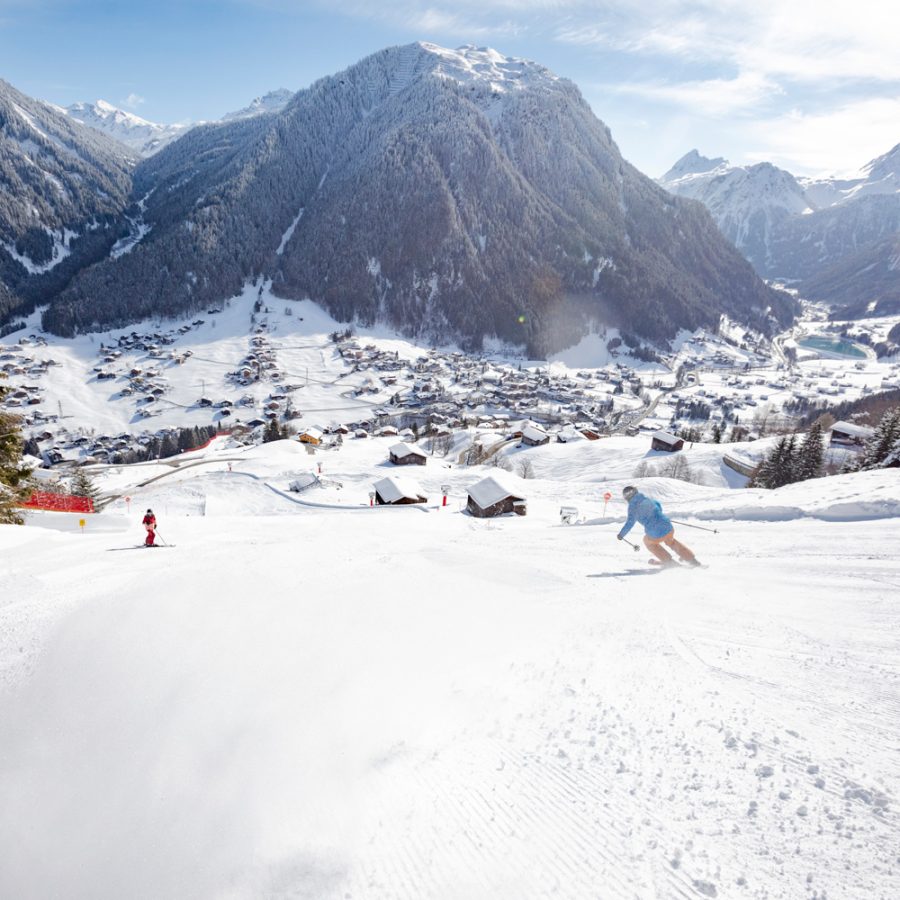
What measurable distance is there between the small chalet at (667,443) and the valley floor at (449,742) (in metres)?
58.2

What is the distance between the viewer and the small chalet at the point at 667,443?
62.5 metres

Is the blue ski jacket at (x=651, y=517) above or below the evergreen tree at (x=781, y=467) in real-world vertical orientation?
above

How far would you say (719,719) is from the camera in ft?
14.4

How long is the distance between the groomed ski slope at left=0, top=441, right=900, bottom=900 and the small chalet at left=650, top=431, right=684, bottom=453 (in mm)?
57051

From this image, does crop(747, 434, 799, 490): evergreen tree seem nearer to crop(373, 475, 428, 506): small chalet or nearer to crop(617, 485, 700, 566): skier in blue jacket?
crop(373, 475, 428, 506): small chalet

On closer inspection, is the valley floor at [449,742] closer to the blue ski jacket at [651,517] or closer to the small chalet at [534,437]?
the blue ski jacket at [651,517]

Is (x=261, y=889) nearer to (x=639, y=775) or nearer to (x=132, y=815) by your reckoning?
(x=132, y=815)

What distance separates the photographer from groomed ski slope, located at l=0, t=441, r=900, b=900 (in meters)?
3.18

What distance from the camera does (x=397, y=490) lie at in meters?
37.9

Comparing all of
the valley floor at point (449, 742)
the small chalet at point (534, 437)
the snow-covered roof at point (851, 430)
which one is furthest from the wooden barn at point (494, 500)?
the snow-covered roof at point (851, 430)

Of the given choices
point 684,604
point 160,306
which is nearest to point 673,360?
point 160,306

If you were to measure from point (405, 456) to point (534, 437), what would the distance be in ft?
81.6

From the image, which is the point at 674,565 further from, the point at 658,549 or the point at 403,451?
the point at 403,451

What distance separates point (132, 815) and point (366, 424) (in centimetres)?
11281
